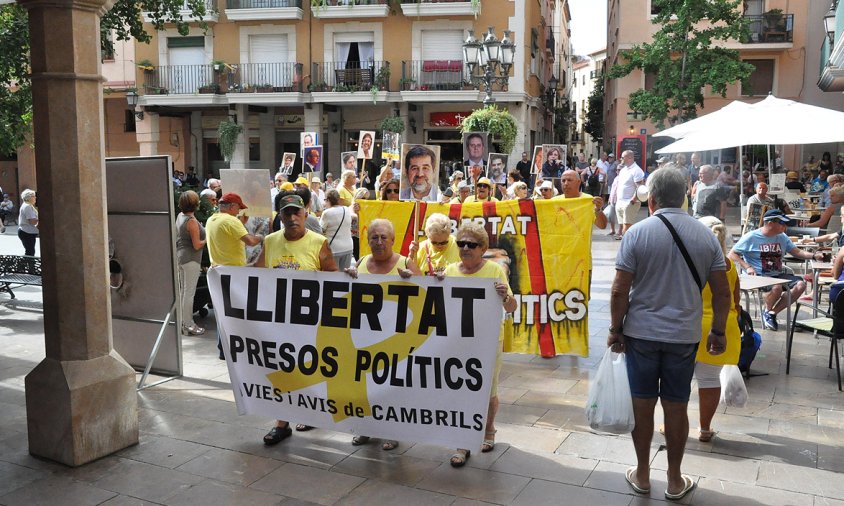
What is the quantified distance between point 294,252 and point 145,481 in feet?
5.85

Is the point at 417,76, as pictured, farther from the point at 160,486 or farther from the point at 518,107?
the point at 160,486

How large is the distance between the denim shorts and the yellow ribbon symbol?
1235 mm

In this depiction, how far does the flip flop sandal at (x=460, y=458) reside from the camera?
474 centimetres

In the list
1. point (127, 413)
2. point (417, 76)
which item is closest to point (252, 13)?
point (417, 76)

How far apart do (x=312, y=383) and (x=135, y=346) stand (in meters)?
2.88

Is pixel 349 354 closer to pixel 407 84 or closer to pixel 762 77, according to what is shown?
pixel 407 84

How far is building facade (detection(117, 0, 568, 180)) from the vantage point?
29.0 m

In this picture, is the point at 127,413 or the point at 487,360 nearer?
the point at 487,360

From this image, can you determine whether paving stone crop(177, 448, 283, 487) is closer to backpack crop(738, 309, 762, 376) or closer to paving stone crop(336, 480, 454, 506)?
paving stone crop(336, 480, 454, 506)

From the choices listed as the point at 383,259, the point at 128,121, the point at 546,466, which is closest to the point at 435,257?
the point at 383,259

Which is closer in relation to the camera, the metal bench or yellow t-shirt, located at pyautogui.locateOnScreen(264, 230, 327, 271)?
yellow t-shirt, located at pyautogui.locateOnScreen(264, 230, 327, 271)

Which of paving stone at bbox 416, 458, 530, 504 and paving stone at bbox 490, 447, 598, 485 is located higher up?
paving stone at bbox 490, 447, 598, 485

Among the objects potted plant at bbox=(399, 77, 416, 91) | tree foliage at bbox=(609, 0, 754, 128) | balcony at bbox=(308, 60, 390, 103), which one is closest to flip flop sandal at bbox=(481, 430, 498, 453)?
tree foliage at bbox=(609, 0, 754, 128)

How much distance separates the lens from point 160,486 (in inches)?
178
